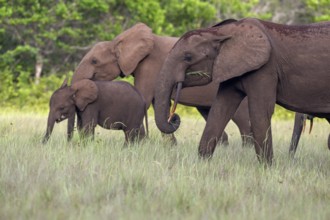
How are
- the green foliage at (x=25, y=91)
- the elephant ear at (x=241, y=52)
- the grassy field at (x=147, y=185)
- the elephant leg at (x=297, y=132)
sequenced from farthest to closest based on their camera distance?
1. the green foliage at (x=25, y=91)
2. the elephant leg at (x=297, y=132)
3. the elephant ear at (x=241, y=52)
4. the grassy field at (x=147, y=185)

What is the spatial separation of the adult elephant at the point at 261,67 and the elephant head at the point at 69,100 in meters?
1.81

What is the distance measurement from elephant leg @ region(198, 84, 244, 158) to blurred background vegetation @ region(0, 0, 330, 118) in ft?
37.5

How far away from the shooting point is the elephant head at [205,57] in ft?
25.5

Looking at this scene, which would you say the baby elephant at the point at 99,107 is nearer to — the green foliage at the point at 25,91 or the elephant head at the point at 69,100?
the elephant head at the point at 69,100

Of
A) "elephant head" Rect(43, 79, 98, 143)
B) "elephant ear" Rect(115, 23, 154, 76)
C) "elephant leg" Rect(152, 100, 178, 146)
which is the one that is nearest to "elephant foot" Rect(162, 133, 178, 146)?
"elephant leg" Rect(152, 100, 178, 146)

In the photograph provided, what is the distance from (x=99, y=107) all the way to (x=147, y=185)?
12.2 ft

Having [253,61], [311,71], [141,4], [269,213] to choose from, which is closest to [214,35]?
[253,61]

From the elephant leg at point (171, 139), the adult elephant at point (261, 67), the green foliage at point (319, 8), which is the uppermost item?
the adult elephant at point (261, 67)

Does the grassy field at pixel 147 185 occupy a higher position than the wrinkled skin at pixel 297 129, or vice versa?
the grassy field at pixel 147 185

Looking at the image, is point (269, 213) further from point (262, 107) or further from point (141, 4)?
point (141, 4)

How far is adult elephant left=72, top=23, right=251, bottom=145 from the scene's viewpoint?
36.3 feet

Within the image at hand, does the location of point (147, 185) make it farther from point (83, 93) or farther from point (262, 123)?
point (83, 93)

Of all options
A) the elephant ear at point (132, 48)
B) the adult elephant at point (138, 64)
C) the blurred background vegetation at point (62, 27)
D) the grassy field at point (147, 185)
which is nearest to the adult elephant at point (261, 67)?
the grassy field at point (147, 185)

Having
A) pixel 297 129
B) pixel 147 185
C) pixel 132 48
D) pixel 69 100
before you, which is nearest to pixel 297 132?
pixel 297 129
